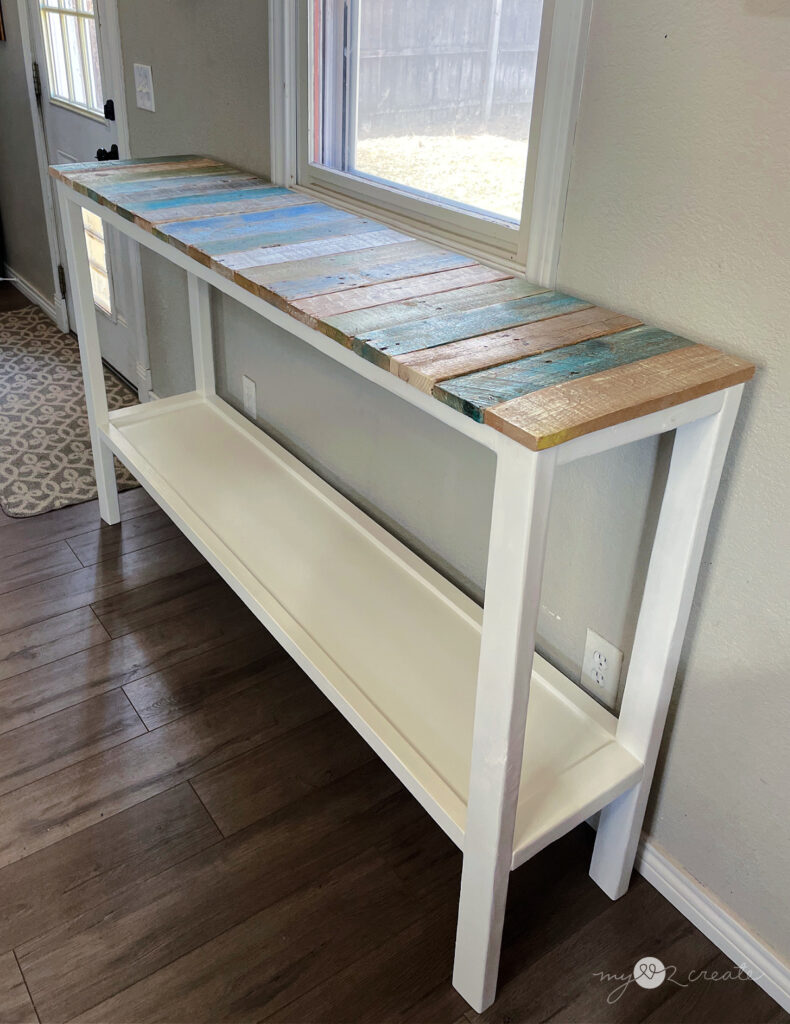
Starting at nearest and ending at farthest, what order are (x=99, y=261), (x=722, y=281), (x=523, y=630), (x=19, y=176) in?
(x=523, y=630)
(x=722, y=281)
(x=99, y=261)
(x=19, y=176)

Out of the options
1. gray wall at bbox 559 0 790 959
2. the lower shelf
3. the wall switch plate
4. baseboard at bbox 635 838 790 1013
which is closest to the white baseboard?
the wall switch plate

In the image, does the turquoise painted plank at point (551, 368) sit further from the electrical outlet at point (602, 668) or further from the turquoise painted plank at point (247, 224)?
the turquoise painted plank at point (247, 224)

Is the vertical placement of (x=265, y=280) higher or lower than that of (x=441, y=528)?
higher

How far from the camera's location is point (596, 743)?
4.66 ft

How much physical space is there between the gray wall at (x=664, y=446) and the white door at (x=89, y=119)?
67.9 inches

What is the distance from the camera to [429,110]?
5.41 ft

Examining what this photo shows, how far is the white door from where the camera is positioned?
115 inches

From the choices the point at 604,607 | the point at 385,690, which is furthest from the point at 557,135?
the point at 385,690

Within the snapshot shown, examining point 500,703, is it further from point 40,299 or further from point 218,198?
point 40,299

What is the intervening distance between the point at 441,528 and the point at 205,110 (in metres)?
1.31

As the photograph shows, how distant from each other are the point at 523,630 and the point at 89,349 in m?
1.65

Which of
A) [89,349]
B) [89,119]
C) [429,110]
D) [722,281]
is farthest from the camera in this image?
[89,119]

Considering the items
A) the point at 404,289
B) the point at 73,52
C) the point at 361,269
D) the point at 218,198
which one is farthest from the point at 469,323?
the point at 73,52

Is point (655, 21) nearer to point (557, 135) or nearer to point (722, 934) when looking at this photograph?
point (557, 135)
